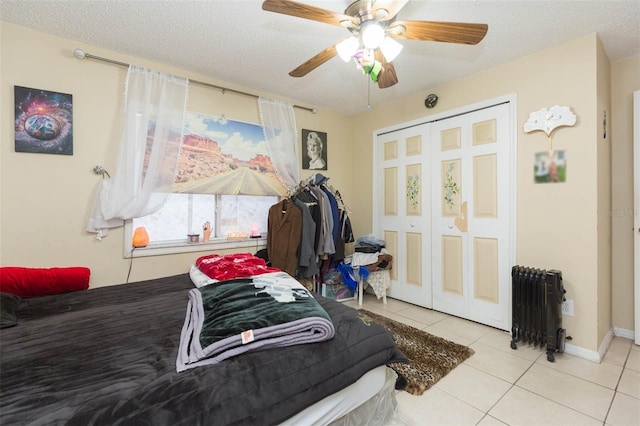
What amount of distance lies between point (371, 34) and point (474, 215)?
6.96ft

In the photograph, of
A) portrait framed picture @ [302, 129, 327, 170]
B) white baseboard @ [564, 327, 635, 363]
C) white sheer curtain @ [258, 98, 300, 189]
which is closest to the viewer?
white baseboard @ [564, 327, 635, 363]

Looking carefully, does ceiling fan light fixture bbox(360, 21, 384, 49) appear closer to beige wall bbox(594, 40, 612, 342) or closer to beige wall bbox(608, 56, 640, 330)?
beige wall bbox(594, 40, 612, 342)

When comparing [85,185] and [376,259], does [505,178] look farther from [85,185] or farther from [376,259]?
[85,185]

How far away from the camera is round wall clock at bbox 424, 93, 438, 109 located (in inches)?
122

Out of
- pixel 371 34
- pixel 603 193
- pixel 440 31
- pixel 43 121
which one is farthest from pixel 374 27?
pixel 43 121

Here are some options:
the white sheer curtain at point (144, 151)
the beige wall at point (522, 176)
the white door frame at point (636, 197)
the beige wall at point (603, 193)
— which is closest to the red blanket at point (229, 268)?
the beige wall at point (522, 176)

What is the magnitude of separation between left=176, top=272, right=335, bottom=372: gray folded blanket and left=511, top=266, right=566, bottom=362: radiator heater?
2010 millimetres

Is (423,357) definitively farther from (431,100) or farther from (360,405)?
(431,100)

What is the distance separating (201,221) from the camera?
296cm

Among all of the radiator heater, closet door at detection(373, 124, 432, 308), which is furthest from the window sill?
the radiator heater

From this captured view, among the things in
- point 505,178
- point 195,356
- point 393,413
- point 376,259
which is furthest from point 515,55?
point 195,356

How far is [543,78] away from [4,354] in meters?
3.76

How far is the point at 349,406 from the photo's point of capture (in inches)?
46.7

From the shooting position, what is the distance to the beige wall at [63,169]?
203 centimetres
